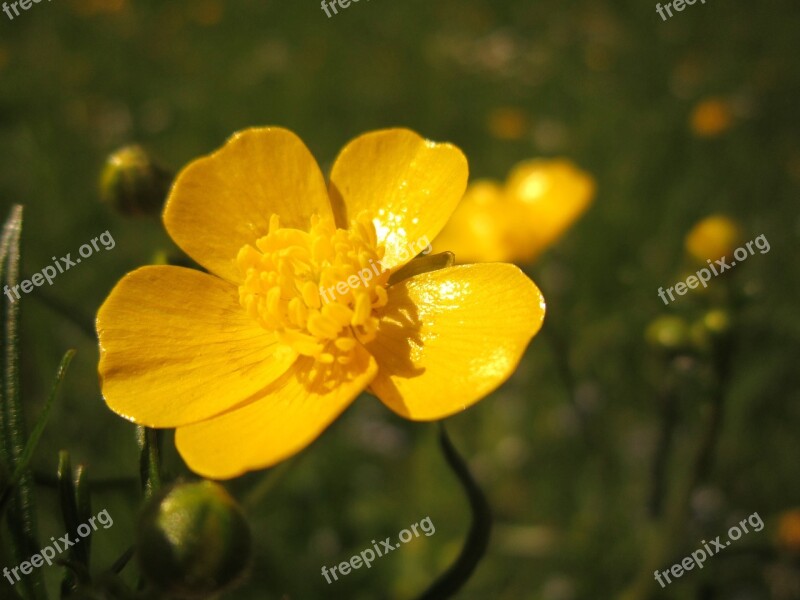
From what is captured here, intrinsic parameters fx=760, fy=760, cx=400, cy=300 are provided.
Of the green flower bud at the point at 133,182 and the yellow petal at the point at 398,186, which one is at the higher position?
the green flower bud at the point at 133,182

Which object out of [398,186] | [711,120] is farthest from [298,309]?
[711,120]

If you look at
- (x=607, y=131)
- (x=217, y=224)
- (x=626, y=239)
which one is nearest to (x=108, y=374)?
(x=217, y=224)

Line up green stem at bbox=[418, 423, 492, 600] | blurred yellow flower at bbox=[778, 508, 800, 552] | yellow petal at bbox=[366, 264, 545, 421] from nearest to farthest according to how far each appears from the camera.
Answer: yellow petal at bbox=[366, 264, 545, 421] → green stem at bbox=[418, 423, 492, 600] → blurred yellow flower at bbox=[778, 508, 800, 552]

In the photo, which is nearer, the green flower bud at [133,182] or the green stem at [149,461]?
the green stem at [149,461]

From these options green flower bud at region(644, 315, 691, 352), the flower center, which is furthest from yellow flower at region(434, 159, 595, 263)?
the flower center

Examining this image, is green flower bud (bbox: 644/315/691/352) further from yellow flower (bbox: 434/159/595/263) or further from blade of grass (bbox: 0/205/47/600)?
blade of grass (bbox: 0/205/47/600)

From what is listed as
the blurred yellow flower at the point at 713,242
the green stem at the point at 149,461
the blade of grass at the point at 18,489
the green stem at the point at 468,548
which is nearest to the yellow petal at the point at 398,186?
the green stem at the point at 468,548

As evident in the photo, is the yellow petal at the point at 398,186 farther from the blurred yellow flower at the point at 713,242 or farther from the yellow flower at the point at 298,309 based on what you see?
the blurred yellow flower at the point at 713,242

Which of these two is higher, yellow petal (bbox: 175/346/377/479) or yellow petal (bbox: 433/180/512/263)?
yellow petal (bbox: 175/346/377/479)

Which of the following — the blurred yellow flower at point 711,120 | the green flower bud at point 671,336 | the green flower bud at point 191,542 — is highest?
the green flower bud at point 191,542
